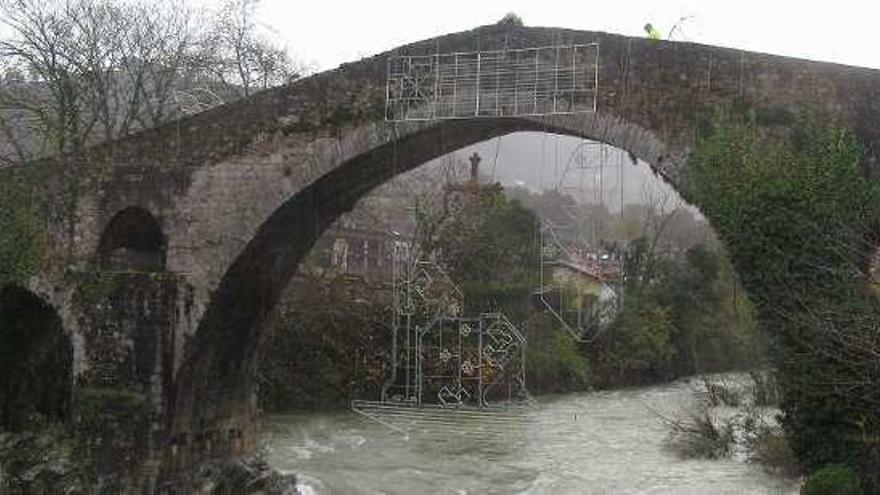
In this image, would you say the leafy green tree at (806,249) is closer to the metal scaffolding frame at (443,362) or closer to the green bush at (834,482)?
the green bush at (834,482)

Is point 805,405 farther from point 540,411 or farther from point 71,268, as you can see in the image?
point 540,411

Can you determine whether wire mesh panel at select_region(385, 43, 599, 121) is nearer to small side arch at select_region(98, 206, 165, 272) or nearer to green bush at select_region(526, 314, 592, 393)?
small side arch at select_region(98, 206, 165, 272)

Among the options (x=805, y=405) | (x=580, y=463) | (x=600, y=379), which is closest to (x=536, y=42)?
(x=805, y=405)

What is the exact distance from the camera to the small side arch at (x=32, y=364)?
11898 mm

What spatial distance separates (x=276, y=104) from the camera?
10.1 meters

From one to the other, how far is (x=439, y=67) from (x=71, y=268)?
446 centimetres

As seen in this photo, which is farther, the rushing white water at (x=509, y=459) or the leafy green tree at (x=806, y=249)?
the rushing white water at (x=509, y=459)

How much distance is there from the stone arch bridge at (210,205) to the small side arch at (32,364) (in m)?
1.21

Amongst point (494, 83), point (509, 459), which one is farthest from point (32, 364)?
point (494, 83)

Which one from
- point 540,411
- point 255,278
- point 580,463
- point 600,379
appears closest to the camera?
point 255,278

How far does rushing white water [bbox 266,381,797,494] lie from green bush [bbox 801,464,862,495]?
4.49 m

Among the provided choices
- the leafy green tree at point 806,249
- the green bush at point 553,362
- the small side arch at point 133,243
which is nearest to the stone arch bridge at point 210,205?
the small side arch at point 133,243

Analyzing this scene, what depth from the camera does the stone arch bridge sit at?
30.3 ft

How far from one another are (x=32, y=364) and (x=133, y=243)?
2.49m
